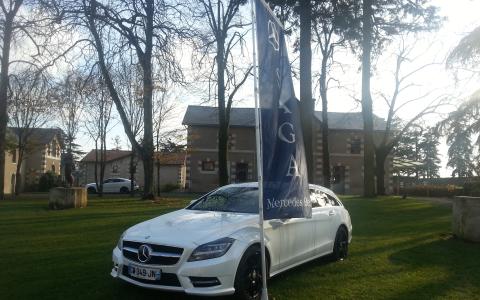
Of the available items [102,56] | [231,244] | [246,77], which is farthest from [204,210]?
[246,77]

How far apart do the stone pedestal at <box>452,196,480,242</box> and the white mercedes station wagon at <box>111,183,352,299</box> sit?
6017mm

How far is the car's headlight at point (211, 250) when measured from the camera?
246 inches

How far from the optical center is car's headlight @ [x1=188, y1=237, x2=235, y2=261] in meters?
6.24

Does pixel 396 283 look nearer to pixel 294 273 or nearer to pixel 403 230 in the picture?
pixel 294 273

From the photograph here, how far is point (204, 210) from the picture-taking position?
809 centimetres

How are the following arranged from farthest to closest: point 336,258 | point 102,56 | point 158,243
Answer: point 102,56, point 336,258, point 158,243

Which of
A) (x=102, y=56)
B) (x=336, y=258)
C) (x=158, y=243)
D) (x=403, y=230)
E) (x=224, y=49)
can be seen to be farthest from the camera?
(x=224, y=49)

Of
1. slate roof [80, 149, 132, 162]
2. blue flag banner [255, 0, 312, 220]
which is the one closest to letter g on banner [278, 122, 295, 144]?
blue flag banner [255, 0, 312, 220]

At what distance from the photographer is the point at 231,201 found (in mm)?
8117

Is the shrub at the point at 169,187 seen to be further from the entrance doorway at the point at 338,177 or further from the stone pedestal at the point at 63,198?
the stone pedestal at the point at 63,198

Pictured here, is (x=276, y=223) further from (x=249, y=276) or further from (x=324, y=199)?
(x=324, y=199)

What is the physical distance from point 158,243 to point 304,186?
224 centimetres

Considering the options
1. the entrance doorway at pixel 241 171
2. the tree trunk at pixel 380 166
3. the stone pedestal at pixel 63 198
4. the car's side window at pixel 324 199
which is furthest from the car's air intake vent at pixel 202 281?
the entrance doorway at pixel 241 171

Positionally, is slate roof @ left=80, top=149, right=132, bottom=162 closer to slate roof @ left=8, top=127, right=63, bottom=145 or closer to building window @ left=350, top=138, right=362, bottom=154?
slate roof @ left=8, top=127, right=63, bottom=145
